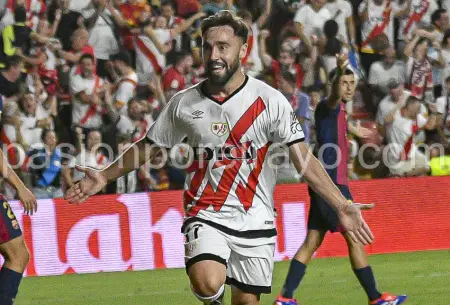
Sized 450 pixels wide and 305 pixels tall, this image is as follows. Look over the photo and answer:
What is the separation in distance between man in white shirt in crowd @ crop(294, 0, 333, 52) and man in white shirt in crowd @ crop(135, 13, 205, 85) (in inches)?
83.7

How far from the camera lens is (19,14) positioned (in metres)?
15.4

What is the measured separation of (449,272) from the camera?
40.4ft

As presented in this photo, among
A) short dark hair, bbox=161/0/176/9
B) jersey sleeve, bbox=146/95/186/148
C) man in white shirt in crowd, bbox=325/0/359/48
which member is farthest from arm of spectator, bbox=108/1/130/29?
jersey sleeve, bbox=146/95/186/148

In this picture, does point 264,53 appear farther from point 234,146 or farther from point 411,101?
point 234,146

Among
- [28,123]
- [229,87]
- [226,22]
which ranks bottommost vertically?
[28,123]

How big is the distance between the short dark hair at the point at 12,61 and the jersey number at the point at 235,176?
27.9 feet

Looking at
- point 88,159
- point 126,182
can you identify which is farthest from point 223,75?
point 126,182

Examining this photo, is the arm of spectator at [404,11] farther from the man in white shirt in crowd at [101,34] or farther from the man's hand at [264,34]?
the man in white shirt in crowd at [101,34]

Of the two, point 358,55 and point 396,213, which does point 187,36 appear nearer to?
point 358,55

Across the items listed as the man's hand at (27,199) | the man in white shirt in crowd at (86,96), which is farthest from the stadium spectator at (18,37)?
the man's hand at (27,199)

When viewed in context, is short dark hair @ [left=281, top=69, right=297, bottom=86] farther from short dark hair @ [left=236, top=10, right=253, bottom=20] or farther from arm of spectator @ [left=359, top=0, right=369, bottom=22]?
arm of spectator @ [left=359, top=0, right=369, bottom=22]

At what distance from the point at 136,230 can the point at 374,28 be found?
586cm

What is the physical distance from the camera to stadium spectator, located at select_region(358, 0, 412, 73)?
672 inches

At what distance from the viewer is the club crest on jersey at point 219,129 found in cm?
689
